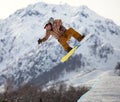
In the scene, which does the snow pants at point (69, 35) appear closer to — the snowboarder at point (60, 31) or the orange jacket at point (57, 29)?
the snowboarder at point (60, 31)

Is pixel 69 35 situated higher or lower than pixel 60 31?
lower

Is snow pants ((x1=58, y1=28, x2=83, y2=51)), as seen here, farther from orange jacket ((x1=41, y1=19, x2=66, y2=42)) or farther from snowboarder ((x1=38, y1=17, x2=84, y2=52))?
orange jacket ((x1=41, y1=19, x2=66, y2=42))

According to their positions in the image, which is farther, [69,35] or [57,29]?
[69,35]

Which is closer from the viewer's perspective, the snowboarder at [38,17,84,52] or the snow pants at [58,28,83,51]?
the snowboarder at [38,17,84,52]

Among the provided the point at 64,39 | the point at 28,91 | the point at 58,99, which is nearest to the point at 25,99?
the point at 58,99

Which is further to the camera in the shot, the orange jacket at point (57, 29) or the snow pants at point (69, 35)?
the snow pants at point (69, 35)

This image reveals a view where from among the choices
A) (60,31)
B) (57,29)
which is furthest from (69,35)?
(57,29)

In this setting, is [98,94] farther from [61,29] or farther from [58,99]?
[61,29]

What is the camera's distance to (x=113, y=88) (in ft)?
390

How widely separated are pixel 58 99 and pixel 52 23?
12347cm

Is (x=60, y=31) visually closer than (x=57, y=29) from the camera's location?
No

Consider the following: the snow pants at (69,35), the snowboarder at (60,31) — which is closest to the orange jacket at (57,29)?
the snowboarder at (60,31)

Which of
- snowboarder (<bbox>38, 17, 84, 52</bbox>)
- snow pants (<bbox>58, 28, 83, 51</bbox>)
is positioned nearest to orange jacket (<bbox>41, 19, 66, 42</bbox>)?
snowboarder (<bbox>38, 17, 84, 52</bbox>)

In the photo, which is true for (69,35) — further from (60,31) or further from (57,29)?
(57,29)
